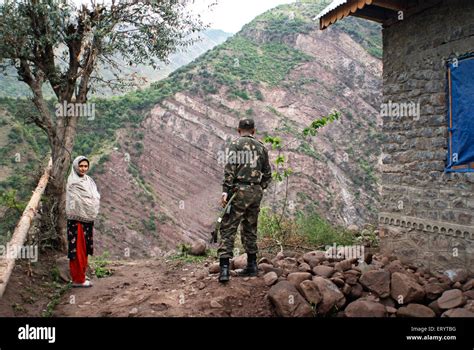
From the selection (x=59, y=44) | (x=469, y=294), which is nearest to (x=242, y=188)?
(x=469, y=294)

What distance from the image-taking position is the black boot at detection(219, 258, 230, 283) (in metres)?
4.80

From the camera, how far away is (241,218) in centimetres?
499

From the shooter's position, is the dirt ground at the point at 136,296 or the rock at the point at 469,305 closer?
the rock at the point at 469,305

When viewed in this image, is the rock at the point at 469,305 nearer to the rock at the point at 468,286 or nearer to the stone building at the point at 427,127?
the rock at the point at 468,286

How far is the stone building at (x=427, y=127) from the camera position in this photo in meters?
4.96

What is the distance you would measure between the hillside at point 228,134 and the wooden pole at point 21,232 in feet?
42.0

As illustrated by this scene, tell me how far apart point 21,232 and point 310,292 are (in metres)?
3.66

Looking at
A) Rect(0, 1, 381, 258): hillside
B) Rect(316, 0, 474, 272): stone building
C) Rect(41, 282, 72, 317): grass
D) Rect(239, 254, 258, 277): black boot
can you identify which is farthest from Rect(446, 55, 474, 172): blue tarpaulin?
Rect(0, 1, 381, 258): hillside

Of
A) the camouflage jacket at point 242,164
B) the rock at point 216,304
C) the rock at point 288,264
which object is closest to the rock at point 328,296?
the rock at point 288,264

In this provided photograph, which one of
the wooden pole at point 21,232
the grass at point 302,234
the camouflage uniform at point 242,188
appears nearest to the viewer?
the wooden pole at point 21,232

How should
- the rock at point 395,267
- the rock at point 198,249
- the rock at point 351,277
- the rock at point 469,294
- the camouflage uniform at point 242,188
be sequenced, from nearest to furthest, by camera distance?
1. the rock at point 469,294
2. the rock at point 351,277
3. the camouflage uniform at point 242,188
4. the rock at point 395,267
5. the rock at point 198,249
